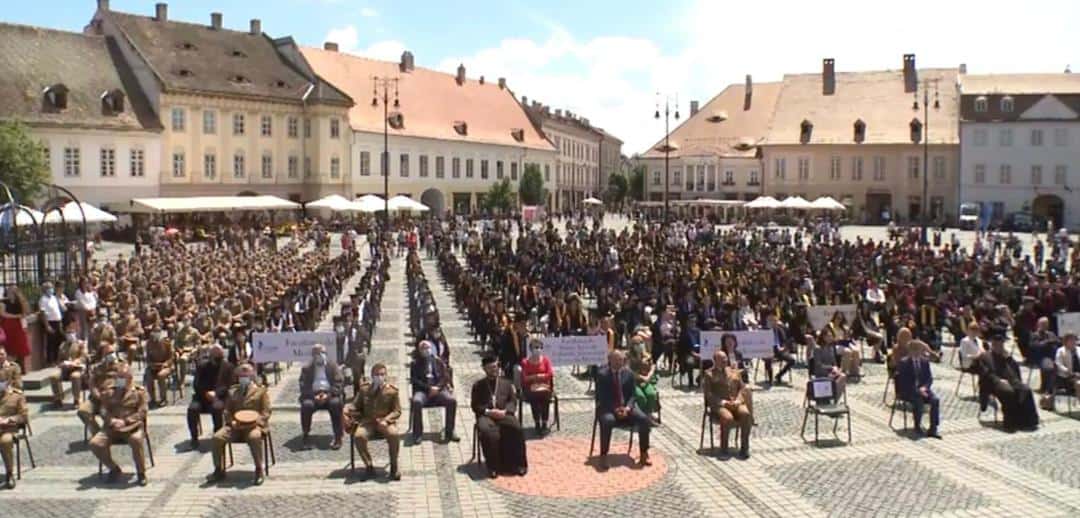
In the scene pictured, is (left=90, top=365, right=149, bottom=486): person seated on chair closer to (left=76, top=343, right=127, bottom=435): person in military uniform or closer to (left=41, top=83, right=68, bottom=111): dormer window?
(left=76, top=343, right=127, bottom=435): person in military uniform

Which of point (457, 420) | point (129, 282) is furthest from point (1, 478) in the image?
point (129, 282)

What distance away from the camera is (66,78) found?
54.4 meters

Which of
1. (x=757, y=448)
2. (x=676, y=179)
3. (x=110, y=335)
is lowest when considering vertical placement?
(x=757, y=448)

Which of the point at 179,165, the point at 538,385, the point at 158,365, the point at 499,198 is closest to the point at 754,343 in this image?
the point at 538,385

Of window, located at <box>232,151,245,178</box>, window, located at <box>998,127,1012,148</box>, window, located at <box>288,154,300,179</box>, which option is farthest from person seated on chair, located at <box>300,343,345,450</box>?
window, located at <box>998,127,1012,148</box>

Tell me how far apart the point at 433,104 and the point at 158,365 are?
213 ft

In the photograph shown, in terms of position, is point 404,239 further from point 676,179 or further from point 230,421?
point 676,179

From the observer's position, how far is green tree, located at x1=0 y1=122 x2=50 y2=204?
4328cm

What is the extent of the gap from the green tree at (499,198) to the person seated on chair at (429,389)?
6272cm

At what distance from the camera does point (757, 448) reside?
1309 centimetres

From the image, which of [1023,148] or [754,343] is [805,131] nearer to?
[1023,148]

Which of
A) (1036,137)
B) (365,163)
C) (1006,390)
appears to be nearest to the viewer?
(1006,390)

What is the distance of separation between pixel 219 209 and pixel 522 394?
136 ft

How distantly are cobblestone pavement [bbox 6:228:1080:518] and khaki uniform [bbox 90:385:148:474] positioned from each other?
337 mm
